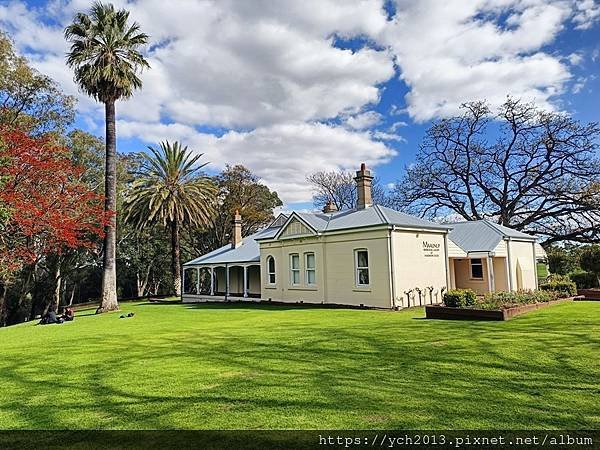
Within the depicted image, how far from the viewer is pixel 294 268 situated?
24.3 meters

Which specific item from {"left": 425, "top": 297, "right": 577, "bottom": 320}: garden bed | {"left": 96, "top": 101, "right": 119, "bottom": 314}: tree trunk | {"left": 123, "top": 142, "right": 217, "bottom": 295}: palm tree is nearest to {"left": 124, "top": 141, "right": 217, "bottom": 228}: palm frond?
{"left": 123, "top": 142, "right": 217, "bottom": 295}: palm tree

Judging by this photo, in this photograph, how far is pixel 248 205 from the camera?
48.2 m

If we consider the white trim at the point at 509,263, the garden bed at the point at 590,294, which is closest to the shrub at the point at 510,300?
the garden bed at the point at 590,294

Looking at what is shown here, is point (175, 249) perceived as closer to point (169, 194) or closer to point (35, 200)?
point (169, 194)

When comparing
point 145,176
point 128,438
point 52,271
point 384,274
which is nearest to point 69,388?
point 128,438

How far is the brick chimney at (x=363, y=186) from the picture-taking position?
2306 centimetres

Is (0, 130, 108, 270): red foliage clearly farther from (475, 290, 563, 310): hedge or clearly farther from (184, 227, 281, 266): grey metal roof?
(475, 290, 563, 310): hedge

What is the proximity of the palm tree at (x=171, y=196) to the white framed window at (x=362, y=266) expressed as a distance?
1829cm

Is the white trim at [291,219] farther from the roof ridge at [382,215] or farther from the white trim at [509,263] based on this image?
the white trim at [509,263]

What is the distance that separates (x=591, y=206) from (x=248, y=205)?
3144cm

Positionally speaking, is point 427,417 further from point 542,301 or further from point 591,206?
point 591,206

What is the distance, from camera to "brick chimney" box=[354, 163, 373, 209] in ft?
75.7

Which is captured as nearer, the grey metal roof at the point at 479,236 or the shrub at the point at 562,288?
the shrub at the point at 562,288

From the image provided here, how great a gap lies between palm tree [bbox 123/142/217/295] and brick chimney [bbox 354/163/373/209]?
1629 centimetres
